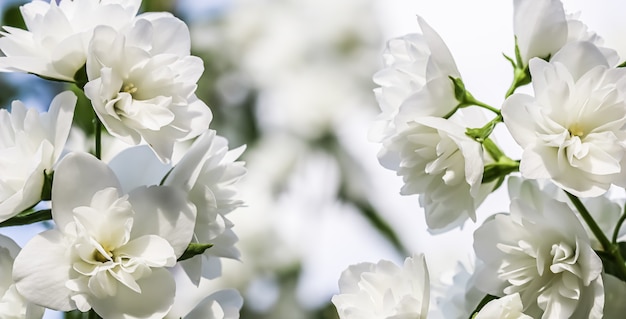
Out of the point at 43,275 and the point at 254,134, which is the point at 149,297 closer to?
the point at 43,275

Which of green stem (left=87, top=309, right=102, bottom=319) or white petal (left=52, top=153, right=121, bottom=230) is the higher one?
white petal (left=52, top=153, right=121, bottom=230)

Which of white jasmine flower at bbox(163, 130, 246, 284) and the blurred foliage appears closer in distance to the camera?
white jasmine flower at bbox(163, 130, 246, 284)

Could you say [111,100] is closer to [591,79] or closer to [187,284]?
[591,79]

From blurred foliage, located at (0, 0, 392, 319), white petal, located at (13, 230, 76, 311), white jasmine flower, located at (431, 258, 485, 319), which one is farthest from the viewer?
blurred foliage, located at (0, 0, 392, 319)

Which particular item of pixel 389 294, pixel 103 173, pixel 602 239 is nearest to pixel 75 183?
pixel 103 173

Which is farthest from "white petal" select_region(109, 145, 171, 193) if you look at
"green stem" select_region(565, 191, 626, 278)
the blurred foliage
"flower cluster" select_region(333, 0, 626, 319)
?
the blurred foliage

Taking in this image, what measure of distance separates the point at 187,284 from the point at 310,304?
15 cm

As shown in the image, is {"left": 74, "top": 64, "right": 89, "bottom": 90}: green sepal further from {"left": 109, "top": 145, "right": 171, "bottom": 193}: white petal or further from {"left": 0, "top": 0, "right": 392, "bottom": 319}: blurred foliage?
{"left": 0, "top": 0, "right": 392, "bottom": 319}: blurred foliage

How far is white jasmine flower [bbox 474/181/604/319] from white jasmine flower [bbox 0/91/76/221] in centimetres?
21

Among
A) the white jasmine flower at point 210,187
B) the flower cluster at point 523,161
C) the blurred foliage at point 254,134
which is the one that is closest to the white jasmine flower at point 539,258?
the flower cluster at point 523,161

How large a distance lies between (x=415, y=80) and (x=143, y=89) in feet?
0.46

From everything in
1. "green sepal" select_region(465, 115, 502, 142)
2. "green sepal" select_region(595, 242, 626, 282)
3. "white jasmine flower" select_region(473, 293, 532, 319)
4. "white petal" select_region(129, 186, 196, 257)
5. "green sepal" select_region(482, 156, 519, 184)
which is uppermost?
"green sepal" select_region(465, 115, 502, 142)

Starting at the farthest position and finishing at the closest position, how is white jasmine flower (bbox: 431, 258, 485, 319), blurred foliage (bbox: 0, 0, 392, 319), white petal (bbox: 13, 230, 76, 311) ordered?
blurred foliage (bbox: 0, 0, 392, 319) → white jasmine flower (bbox: 431, 258, 485, 319) → white petal (bbox: 13, 230, 76, 311)

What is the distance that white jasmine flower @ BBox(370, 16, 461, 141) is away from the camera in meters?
0.49
